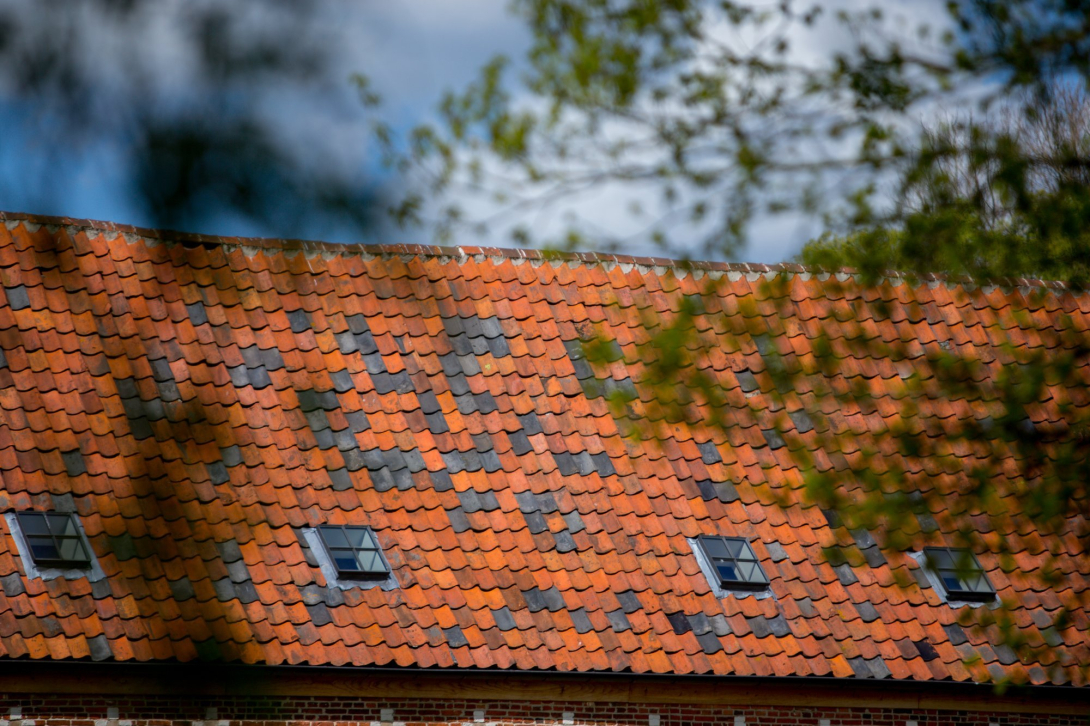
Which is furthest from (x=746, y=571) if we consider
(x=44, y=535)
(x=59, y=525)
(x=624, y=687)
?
(x=44, y=535)

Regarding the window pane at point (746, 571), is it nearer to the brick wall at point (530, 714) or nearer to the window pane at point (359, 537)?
the brick wall at point (530, 714)

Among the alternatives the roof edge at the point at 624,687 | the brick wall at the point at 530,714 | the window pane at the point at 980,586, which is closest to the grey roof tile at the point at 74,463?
the roof edge at the point at 624,687

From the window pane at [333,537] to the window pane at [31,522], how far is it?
190 centimetres

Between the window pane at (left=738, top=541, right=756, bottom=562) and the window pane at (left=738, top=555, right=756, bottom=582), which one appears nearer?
the window pane at (left=738, top=555, right=756, bottom=582)

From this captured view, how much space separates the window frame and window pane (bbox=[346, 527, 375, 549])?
2.70 m

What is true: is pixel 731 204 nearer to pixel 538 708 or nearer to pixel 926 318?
pixel 538 708

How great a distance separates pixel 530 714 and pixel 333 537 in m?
1.96

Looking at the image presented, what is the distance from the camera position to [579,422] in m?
9.74

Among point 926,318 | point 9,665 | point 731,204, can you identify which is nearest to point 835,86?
point 731,204

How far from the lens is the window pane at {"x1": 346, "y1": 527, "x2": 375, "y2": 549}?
8.42 m

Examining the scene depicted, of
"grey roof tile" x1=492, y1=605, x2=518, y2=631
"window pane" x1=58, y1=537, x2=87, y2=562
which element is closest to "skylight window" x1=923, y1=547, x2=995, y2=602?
"grey roof tile" x1=492, y1=605, x2=518, y2=631

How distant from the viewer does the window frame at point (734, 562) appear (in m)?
9.03

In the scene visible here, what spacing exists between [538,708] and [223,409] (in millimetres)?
7115

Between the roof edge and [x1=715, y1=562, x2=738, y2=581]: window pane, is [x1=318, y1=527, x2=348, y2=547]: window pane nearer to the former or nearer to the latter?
the roof edge
